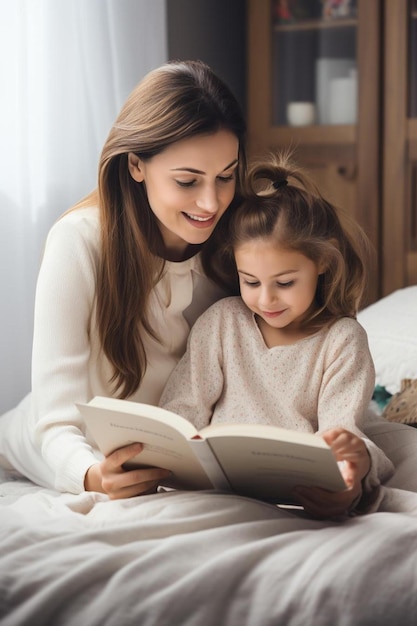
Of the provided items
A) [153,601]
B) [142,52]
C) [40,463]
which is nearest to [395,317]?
→ [40,463]

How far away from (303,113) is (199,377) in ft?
6.01

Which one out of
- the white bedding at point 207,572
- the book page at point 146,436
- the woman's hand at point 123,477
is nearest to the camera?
the white bedding at point 207,572

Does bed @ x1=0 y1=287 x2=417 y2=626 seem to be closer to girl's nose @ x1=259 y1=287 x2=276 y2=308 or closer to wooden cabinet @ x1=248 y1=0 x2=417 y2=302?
girl's nose @ x1=259 y1=287 x2=276 y2=308

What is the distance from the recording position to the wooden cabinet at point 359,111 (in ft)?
10.0

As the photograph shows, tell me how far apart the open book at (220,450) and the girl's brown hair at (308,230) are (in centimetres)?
40

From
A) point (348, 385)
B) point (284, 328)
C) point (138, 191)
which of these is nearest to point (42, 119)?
point (138, 191)

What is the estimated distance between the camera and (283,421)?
1572 mm

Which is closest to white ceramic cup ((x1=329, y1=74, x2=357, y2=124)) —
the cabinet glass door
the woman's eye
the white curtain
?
the cabinet glass door

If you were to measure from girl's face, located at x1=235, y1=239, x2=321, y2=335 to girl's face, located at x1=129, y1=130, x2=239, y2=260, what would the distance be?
88 millimetres

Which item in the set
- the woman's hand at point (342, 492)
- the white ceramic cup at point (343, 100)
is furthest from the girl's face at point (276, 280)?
A: the white ceramic cup at point (343, 100)

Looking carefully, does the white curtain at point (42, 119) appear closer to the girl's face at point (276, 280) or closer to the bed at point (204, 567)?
the girl's face at point (276, 280)

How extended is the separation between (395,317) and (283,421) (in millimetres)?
758

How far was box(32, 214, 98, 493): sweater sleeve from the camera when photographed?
5.18ft

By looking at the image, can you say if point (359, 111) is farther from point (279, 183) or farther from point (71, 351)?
point (71, 351)
